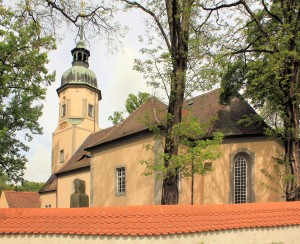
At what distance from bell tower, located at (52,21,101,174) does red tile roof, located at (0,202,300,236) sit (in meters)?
24.4

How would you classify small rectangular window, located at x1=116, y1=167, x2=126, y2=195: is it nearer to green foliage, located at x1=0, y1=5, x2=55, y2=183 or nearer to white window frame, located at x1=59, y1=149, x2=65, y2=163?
green foliage, located at x1=0, y1=5, x2=55, y2=183

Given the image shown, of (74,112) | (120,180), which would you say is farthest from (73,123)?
(120,180)

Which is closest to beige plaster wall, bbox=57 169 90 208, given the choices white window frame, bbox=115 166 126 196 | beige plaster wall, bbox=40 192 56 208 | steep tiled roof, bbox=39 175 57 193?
beige plaster wall, bbox=40 192 56 208

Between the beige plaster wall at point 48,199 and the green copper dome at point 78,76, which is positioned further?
the green copper dome at point 78,76

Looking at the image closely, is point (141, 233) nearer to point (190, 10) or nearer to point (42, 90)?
point (190, 10)

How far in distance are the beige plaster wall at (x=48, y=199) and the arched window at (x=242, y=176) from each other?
701 inches

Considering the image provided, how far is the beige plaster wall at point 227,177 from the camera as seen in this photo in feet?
58.4

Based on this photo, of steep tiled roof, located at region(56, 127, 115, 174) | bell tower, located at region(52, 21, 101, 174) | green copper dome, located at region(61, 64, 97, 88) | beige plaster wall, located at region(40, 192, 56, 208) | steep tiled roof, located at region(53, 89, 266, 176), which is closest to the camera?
steep tiled roof, located at region(53, 89, 266, 176)

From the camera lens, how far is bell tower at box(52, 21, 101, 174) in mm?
32438

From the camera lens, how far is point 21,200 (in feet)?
119

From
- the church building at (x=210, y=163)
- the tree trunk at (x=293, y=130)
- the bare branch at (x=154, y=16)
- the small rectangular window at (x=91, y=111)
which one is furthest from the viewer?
the small rectangular window at (x=91, y=111)

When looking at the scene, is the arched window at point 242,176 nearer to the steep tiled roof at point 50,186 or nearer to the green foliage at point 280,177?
the green foliage at point 280,177

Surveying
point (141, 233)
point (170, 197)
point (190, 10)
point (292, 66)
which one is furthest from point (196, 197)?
point (141, 233)

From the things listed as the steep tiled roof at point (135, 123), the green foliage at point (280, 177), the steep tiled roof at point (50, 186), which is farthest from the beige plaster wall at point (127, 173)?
the steep tiled roof at point (50, 186)
